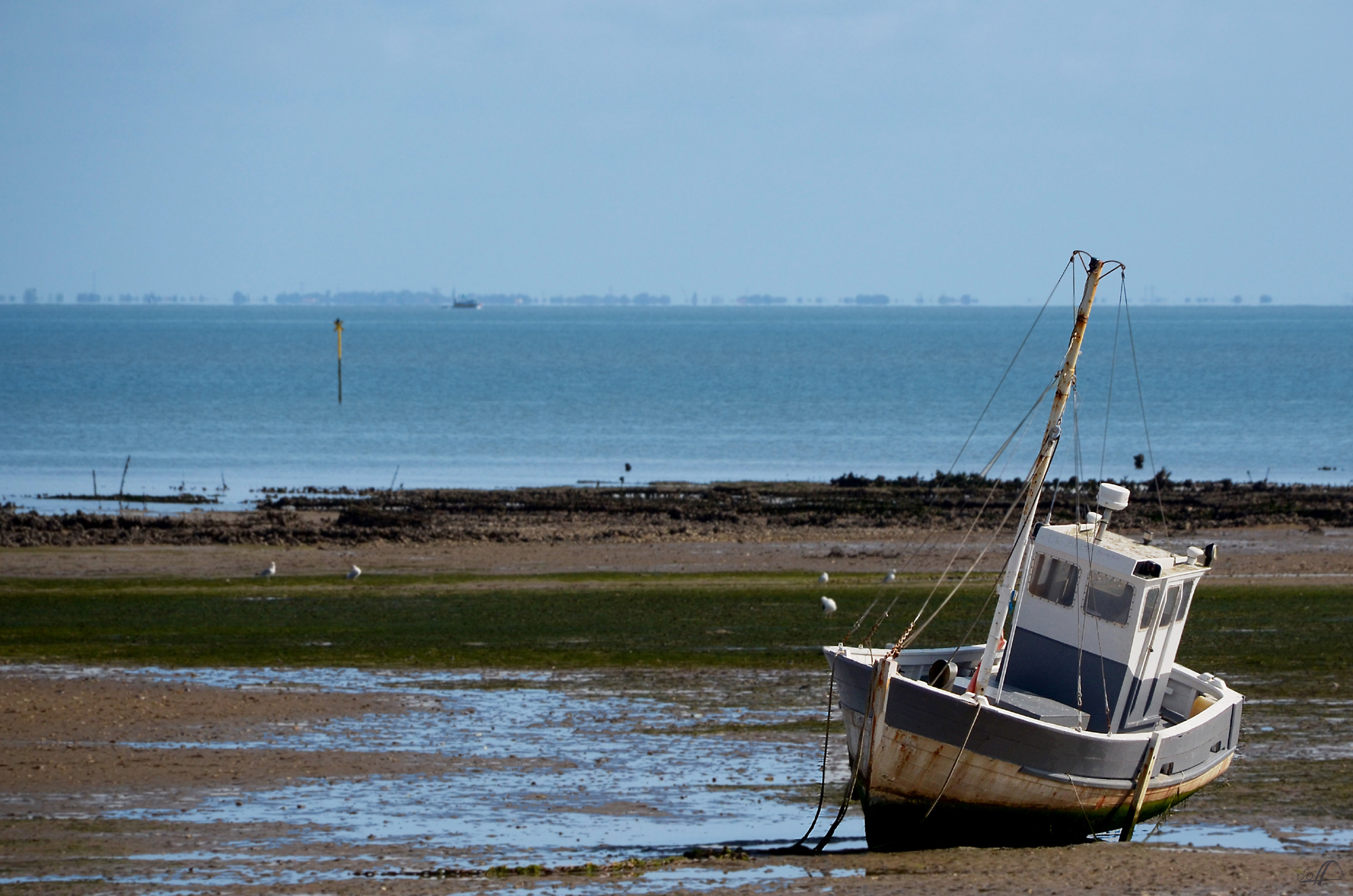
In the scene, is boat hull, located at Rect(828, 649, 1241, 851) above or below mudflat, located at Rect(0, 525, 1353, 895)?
above

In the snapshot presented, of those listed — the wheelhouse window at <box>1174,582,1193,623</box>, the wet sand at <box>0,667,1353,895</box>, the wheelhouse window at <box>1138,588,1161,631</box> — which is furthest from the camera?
the wheelhouse window at <box>1174,582,1193,623</box>

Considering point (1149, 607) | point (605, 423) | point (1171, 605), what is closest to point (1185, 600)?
point (1171, 605)

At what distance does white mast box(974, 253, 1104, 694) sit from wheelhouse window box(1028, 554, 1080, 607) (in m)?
0.54

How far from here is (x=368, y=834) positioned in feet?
52.1

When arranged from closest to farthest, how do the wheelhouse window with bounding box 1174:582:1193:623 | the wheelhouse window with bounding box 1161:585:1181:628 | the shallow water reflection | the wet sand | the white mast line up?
the wet sand, the shallow water reflection, the white mast, the wheelhouse window with bounding box 1161:585:1181:628, the wheelhouse window with bounding box 1174:582:1193:623

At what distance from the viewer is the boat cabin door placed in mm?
17516

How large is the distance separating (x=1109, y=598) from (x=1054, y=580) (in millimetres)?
720

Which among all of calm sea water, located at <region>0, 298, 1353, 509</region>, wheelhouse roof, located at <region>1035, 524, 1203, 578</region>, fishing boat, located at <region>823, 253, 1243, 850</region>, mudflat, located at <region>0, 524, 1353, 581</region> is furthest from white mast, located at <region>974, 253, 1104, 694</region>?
calm sea water, located at <region>0, 298, 1353, 509</region>

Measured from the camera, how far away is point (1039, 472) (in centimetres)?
1689

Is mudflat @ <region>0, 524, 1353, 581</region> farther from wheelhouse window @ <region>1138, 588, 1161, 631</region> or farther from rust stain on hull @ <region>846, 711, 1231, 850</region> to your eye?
rust stain on hull @ <region>846, 711, 1231, 850</region>

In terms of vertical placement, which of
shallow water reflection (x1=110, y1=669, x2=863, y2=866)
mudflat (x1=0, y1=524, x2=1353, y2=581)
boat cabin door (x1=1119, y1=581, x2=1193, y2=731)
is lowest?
shallow water reflection (x1=110, y1=669, x2=863, y2=866)

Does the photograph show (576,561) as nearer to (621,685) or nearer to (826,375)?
(621,685)

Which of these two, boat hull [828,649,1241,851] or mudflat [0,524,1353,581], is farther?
mudflat [0,524,1353,581]

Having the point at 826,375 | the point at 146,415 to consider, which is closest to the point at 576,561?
the point at 146,415
